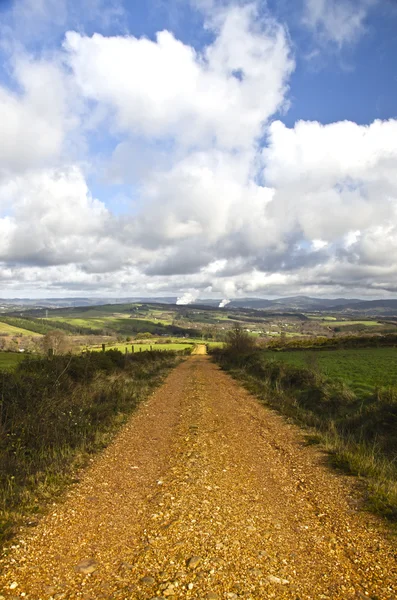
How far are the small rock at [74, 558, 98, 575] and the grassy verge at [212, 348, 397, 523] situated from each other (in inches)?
181

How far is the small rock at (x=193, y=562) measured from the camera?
4387mm

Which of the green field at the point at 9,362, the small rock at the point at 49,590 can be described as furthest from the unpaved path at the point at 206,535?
A: the green field at the point at 9,362

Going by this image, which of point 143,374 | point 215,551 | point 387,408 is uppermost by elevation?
point 215,551

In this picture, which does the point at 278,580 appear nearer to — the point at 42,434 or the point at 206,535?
the point at 206,535

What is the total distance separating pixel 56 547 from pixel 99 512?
1.15 meters

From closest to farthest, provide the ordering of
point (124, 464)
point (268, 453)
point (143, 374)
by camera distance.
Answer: point (124, 464), point (268, 453), point (143, 374)

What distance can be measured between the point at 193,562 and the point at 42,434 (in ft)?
19.5

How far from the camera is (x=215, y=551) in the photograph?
471cm

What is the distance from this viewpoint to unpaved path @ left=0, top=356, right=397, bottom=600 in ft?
13.3

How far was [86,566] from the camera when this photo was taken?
4.41 m

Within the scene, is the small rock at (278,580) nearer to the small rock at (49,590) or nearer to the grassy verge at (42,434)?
the small rock at (49,590)

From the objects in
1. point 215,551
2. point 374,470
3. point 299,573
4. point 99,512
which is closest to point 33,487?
point 99,512

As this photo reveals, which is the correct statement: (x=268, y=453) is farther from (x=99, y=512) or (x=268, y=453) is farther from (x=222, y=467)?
(x=99, y=512)

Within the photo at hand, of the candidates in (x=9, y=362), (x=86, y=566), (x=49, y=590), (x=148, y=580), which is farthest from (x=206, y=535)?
(x=9, y=362)
